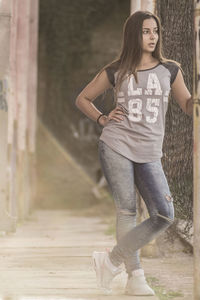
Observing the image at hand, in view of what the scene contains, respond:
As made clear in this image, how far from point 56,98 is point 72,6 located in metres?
1.87

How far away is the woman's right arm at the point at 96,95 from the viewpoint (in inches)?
162

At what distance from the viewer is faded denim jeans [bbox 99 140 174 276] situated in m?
4.07

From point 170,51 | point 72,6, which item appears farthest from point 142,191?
point 72,6

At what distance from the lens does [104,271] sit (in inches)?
172

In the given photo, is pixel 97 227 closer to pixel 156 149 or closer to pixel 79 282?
pixel 79 282

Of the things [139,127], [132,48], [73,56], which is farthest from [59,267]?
[73,56]

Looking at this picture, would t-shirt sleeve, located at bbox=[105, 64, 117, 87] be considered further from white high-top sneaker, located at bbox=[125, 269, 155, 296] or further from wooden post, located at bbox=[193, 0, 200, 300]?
white high-top sneaker, located at bbox=[125, 269, 155, 296]

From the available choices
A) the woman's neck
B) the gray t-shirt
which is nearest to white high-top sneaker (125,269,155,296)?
the gray t-shirt

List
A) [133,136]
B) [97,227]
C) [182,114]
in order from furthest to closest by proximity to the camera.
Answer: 1. [97,227]
2. [182,114]
3. [133,136]

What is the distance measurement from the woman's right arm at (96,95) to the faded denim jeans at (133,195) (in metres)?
0.19

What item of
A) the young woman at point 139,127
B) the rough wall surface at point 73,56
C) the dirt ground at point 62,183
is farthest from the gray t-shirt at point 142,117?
the rough wall surface at point 73,56

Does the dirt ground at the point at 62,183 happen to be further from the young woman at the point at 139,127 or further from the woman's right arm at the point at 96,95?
the young woman at the point at 139,127

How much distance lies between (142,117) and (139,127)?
6cm

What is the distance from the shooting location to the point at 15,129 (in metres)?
9.82
